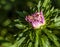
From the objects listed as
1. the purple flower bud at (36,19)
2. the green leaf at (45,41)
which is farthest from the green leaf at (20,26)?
the green leaf at (45,41)

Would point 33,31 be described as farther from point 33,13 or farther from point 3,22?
point 3,22

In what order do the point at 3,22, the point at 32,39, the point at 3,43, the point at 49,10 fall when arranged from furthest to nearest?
the point at 3,22 → the point at 3,43 → the point at 49,10 → the point at 32,39

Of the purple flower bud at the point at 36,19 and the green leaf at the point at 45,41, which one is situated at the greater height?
the purple flower bud at the point at 36,19

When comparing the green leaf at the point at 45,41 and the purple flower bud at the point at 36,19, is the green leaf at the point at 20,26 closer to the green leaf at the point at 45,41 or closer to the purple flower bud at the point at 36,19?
the purple flower bud at the point at 36,19

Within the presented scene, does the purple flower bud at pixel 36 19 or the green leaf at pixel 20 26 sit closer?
the purple flower bud at pixel 36 19

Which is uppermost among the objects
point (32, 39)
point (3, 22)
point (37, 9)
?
point (3, 22)

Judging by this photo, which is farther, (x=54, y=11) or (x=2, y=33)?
(x=2, y=33)

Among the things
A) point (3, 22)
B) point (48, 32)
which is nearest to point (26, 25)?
point (48, 32)

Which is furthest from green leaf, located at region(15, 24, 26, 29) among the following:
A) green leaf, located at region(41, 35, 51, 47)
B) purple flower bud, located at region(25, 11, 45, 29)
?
green leaf, located at region(41, 35, 51, 47)
